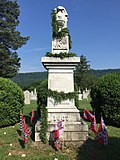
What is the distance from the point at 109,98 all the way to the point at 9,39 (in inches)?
860

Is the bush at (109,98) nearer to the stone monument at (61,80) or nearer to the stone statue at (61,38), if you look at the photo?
the stone monument at (61,80)

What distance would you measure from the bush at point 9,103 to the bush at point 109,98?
3443mm

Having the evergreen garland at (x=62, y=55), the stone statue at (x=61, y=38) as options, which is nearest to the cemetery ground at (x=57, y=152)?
the evergreen garland at (x=62, y=55)

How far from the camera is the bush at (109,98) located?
9023mm

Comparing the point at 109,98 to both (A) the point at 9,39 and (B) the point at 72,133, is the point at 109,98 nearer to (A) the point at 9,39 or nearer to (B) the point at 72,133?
(B) the point at 72,133

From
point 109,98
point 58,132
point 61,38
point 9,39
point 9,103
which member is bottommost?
point 58,132

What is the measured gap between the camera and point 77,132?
6.55 metres

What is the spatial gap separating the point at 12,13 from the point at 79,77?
25.5m

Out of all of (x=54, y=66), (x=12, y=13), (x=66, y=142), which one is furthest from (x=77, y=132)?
(x=12, y=13)

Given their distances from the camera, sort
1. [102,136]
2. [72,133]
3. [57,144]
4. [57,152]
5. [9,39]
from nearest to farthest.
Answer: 1. [57,152]
2. [57,144]
3. [102,136]
4. [72,133]
5. [9,39]

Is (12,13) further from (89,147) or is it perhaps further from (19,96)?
(89,147)

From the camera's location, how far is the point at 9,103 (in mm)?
9594

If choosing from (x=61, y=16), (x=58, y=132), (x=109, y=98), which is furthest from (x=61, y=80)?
(x=109, y=98)

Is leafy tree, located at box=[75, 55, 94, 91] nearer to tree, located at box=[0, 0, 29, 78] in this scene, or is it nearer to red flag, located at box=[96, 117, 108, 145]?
tree, located at box=[0, 0, 29, 78]
